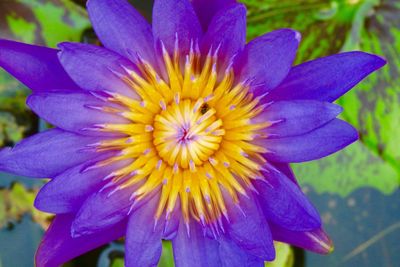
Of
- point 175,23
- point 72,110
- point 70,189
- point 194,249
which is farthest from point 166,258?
point 175,23

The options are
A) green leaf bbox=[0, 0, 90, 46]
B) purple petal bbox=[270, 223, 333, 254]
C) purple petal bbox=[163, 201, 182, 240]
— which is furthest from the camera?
green leaf bbox=[0, 0, 90, 46]

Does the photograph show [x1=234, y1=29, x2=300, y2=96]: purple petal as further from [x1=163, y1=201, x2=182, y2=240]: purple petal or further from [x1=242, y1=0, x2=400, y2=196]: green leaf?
[x1=242, y1=0, x2=400, y2=196]: green leaf

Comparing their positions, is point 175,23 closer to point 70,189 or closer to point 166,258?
point 70,189

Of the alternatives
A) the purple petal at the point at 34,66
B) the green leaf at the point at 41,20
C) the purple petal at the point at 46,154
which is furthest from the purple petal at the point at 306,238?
the green leaf at the point at 41,20

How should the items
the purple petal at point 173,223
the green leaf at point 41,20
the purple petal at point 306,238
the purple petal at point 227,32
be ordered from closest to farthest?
the purple petal at point 227,32
the purple petal at point 173,223
the purple petal at point 306,238
the green leaf at point 41,20

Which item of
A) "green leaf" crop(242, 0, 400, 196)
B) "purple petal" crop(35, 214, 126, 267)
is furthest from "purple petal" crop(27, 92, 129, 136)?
"green leaf" crop(242, 0, 400, 196)

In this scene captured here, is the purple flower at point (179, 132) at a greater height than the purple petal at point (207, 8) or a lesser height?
lesser

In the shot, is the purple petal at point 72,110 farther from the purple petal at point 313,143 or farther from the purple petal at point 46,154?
the purple petal at point 313,143

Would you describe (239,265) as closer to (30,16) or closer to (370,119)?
(370,119)
